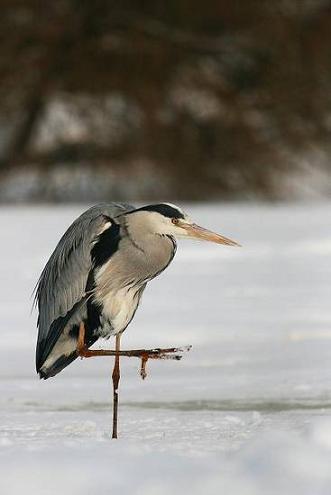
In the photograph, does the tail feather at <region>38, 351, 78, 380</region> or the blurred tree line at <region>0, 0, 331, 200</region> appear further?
the blurred tree line at <region>0, 0, 331, 200</region>

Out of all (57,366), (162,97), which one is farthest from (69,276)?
(162,97)

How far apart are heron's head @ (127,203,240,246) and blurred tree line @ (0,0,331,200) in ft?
35.8

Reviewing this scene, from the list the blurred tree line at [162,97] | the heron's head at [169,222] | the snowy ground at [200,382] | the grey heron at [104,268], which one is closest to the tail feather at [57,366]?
the grey heron at [104,268]

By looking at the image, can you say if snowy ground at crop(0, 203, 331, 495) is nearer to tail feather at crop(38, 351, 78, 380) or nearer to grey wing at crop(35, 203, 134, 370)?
tail feather at crop(38, 351, 78, 380)

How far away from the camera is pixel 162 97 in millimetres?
16141

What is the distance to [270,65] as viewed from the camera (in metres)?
16.8

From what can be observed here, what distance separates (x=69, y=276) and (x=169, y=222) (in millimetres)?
403

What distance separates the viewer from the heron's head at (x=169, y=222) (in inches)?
178

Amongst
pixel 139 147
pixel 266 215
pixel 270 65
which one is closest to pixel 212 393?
pixel 266 215

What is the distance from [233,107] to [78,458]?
1249cm

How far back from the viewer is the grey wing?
15.2ft

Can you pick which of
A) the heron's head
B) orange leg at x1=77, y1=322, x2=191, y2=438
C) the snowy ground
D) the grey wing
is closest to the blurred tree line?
the snowy ground

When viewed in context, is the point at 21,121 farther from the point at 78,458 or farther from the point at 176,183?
the point at 78,458

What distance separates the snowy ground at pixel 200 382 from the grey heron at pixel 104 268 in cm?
32
